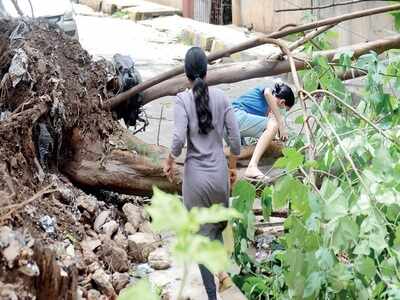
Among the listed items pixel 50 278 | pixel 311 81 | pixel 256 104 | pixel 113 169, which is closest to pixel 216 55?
pixel 256 104

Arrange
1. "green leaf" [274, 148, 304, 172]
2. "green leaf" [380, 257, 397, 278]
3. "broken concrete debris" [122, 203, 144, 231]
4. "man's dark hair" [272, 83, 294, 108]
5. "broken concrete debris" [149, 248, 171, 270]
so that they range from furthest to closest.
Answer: "man's dark hair" [272, 83, 294, 108] → "broken concrete debris" [122, 203, 144, 231] → "broken concrete debris" [149, 248, 171, 270] → "green leaf" [274, 148, 304, 172] → "green leaf" [380, 257, 397, 278]

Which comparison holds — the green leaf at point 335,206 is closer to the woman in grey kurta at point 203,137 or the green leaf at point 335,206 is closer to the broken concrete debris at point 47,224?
the woman in grey kurta at point 203,137

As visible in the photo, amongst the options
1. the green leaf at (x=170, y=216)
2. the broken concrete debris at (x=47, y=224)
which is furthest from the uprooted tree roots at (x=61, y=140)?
the green leaf at (x=170, y=216)

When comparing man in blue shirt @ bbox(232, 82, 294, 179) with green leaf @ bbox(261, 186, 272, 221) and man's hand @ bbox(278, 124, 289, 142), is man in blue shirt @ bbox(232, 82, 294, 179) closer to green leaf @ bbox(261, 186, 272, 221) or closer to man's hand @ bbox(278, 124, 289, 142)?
A: man's hand @ bbox(278, 124, 289, 142)

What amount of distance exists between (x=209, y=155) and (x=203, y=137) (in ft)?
0.39

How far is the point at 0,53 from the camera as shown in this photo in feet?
20.8

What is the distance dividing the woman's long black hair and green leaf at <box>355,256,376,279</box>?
130 cm

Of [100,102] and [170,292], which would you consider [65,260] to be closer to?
[170,292]

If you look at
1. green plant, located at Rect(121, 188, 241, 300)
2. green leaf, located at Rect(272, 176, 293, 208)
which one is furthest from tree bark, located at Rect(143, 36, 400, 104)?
green plant, located at Rect(121, 188, 241, 300)

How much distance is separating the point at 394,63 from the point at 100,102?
2.28m

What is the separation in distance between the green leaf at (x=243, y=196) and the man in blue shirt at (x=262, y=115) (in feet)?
3.11

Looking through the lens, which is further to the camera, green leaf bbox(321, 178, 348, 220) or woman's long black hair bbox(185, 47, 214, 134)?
woman's long black hair bbox(185, 47, 214, 134)

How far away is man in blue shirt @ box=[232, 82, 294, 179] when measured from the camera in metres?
6.20

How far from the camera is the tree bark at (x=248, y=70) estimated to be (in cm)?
634
